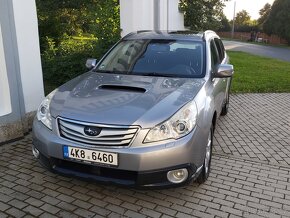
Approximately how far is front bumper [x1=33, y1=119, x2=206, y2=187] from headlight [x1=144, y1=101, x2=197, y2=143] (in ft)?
0.18

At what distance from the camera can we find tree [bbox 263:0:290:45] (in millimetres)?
41162

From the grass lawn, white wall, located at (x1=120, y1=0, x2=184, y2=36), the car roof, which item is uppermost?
white wall, located at (x1=120, y1=0, x2=184, y2=36)

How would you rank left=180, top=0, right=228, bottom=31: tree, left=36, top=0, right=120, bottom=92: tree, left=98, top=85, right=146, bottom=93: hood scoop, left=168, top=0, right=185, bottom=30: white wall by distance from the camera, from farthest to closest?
left=180, top=0, right=228, bottom=31: tree
left=168, top=0, right=185, bottom=30: white wall
left=36, top=0, right=120, bottom=92: tree
left=98, top=85, right=146, bottom=93: hood scoop

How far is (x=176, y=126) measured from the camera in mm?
3217

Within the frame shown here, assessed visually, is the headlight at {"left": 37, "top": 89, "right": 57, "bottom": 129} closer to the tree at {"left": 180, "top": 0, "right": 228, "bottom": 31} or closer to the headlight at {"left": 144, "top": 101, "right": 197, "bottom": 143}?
the headlight at {"left": 144, "top": 101, "right": 197, "bottom": 143}

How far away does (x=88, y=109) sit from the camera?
10.9 feet

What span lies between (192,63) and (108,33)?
5700 millimetres

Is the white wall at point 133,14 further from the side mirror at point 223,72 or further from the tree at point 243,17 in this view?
the tree at point 243,17

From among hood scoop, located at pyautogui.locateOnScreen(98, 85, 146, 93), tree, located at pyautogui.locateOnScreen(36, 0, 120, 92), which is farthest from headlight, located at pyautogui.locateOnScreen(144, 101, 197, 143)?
tree, located at pyautogui.locateOnScreen(36, 0, 120, 92)

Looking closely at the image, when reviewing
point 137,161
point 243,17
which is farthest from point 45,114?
point 243,17

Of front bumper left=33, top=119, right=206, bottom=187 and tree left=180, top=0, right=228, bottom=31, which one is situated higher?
tree left=180, top=0, right=228, bottom=31

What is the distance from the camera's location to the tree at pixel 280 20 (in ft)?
135

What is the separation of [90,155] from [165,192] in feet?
3.40

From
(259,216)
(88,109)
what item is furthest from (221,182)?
(88,109)
